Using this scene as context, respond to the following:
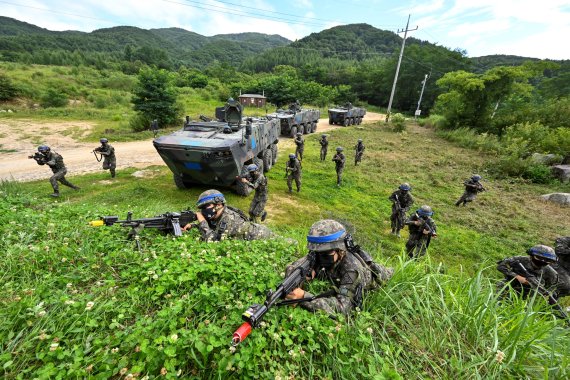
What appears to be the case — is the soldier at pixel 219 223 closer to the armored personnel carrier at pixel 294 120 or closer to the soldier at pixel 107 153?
the soldier at pixel 107 153

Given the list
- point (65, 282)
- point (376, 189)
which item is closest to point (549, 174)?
point (376, 189)

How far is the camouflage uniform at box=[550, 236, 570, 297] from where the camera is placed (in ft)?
13.3

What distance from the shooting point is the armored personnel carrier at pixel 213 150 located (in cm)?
705

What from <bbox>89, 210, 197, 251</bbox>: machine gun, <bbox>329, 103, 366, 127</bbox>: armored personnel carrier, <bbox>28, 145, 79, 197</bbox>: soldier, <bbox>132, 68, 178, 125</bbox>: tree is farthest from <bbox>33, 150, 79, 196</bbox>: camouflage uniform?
<bbox>329, 103, 366, 127</bbox>: armored personnel carrier

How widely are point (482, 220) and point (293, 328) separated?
28.6 ft

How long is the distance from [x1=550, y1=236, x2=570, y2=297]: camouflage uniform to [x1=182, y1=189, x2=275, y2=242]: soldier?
4.23 meters

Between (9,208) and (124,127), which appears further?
(124,127)

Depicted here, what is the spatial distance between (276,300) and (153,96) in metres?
17.8

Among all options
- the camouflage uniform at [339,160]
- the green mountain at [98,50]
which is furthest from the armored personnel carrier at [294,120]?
the green mountain at [98,50]

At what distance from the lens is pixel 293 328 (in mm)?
2139

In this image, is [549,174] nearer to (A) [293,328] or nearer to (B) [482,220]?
(B) [482,220]

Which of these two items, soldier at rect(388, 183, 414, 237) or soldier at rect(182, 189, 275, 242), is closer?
soldier at rect(182, 189, 275, 242)

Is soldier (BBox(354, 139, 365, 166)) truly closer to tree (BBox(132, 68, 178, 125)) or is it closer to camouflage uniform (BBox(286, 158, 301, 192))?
camouflage uniform (BBox(286, 158, 301, 192))

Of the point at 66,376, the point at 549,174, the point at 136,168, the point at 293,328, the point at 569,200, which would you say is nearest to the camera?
the point at 66,376
